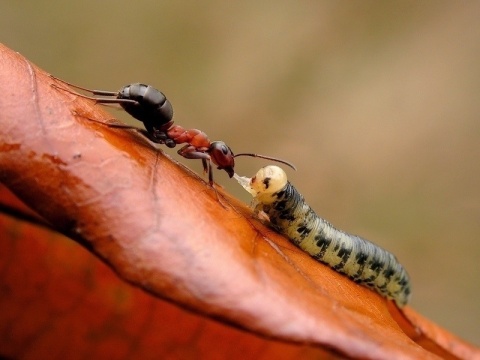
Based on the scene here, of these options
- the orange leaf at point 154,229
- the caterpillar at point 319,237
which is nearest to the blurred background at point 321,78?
the caterpillar at point 319,237

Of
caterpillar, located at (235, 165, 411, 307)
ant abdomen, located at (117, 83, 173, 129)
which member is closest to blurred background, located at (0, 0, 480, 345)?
caterpillar, located at (235, 165, 411, 307)

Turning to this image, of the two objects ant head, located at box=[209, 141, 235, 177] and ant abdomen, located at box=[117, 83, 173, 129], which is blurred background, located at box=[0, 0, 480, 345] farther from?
ant abdomen, located at box=[117, 83, 173, 129]

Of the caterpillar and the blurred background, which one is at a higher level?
the blurred background

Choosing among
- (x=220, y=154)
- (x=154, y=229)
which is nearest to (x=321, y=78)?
(x=220, y=154)

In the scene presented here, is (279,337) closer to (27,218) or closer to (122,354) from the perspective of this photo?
(122,354)

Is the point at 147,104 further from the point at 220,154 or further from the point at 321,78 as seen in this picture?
the point at 321,78
